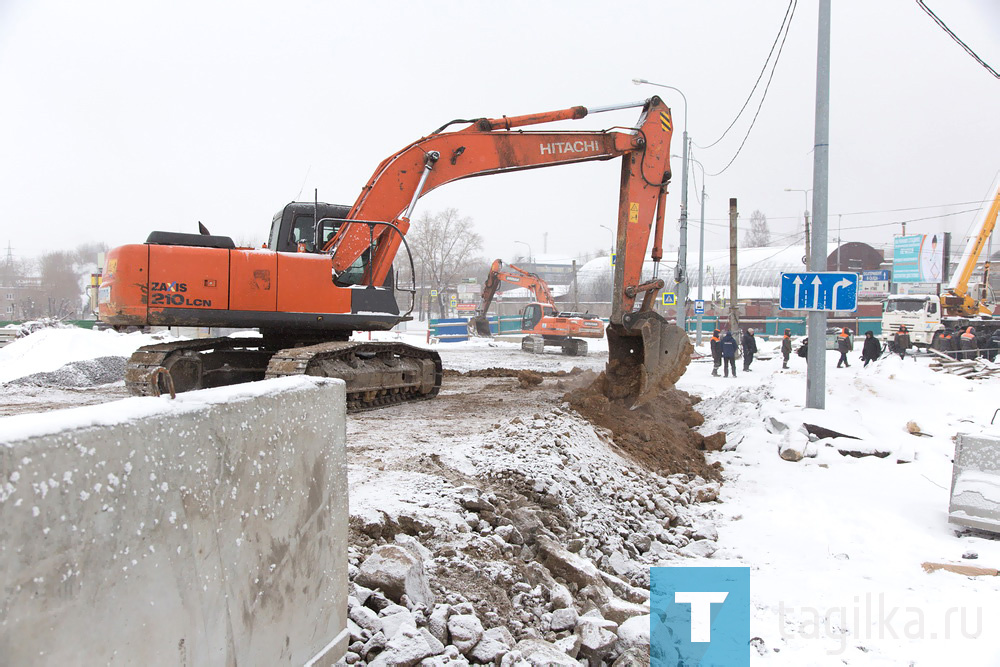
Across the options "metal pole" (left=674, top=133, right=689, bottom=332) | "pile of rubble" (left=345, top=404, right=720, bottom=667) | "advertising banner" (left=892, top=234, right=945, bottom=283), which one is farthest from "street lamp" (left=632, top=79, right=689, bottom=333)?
"advertising banner" (left=892, top=234, right=945, bottom=283)

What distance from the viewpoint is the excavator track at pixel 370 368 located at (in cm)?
791

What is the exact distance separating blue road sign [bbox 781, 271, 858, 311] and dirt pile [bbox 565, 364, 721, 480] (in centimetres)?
250

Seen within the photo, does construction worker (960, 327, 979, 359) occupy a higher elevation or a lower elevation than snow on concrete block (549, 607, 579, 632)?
higher

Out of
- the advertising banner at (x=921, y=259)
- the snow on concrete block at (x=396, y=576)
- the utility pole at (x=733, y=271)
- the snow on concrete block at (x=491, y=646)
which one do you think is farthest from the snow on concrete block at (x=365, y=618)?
the advertising banner at (x=921, y=259)

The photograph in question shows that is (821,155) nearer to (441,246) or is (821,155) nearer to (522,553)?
(522,553)

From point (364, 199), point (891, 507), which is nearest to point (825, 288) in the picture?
point (891, 507)

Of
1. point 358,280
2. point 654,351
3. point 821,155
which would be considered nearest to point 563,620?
point 654,351

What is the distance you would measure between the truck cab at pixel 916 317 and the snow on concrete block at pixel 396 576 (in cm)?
2840

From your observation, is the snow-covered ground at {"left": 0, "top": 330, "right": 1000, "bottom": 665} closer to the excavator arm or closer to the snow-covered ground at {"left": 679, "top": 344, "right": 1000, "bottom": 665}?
the snow-covered ground at {"left": 679, "top": 344, "right": 1000, "bottom": 665}

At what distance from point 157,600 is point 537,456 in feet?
16.4

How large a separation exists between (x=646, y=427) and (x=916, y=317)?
24427 mm

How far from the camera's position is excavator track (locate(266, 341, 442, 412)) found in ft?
26.0

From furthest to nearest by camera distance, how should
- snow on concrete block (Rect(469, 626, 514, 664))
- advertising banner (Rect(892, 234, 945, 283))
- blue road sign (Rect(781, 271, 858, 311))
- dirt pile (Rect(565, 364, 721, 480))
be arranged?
advertising banner (Rect(892, 234, 945, 283)), blue road sign (Rect(781, 271, 858, 311)), dirt pile (Rect(565, 364, 721, 480)), snow on concrete block (Rect(469, 626, 514, 664))

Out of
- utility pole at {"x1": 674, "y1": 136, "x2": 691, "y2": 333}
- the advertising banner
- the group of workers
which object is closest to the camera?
the group of workers
